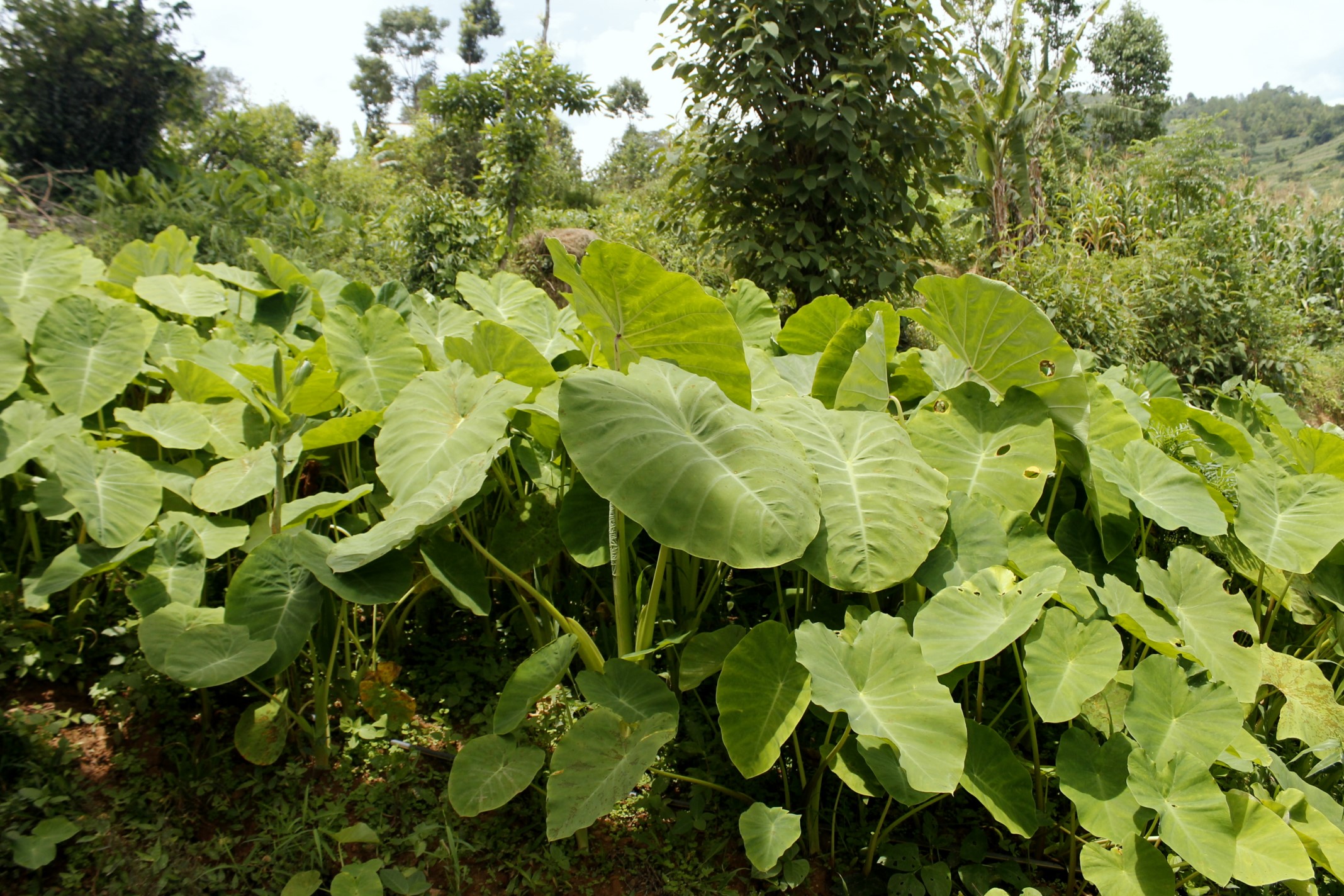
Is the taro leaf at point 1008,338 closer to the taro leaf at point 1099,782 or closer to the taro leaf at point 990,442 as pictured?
the taro leaf at point 990,442

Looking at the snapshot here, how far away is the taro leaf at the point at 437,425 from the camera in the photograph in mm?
1336

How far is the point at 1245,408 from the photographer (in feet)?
7.02

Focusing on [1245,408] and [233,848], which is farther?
[1245,408]

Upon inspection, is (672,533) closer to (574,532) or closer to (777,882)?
(574,532)

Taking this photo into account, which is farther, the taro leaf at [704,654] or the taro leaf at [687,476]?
the taro leaf at [704,654]

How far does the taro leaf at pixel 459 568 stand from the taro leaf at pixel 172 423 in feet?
2.14

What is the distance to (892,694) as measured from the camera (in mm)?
1155

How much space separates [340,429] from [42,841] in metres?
0.79

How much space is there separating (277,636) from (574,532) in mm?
524

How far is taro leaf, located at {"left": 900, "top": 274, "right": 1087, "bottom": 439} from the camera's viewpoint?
1.49 m

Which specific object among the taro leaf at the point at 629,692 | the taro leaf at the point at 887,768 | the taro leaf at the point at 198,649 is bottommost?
the taro leaf at the point at 887,768

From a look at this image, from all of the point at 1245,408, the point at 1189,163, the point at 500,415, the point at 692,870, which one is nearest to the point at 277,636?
the point at 500,415

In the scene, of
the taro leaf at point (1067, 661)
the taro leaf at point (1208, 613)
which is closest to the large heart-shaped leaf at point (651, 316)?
the taro leaf at point (1067, 661)

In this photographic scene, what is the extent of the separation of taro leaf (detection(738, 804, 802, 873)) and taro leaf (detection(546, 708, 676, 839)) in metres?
0.18
